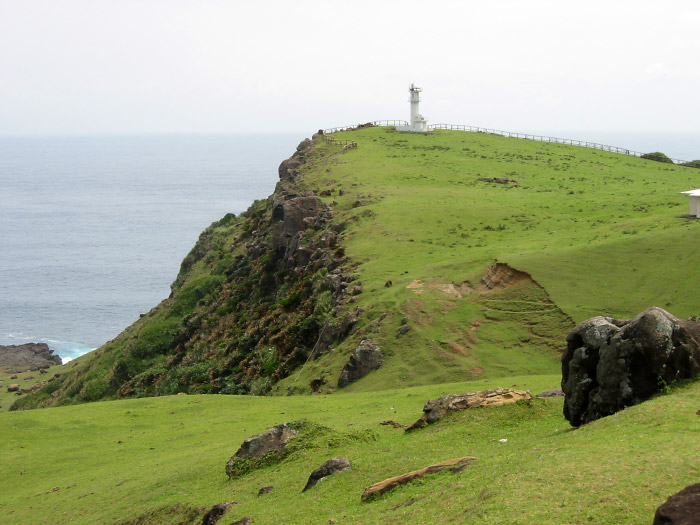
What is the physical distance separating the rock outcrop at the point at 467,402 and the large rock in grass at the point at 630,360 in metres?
2.98

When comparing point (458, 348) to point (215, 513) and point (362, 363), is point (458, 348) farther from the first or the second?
point (215, 513)

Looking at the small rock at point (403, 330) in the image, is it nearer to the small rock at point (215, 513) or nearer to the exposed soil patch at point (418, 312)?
the exposed soil patch at point (418, 312)

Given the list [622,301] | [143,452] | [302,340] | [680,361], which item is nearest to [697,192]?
[622,301]

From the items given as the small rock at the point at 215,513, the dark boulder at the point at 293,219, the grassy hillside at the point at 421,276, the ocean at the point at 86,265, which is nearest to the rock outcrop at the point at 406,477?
the small rock at the point at 215,513

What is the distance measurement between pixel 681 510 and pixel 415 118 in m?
94.2

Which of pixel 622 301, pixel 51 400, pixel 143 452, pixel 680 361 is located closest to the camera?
pixel 680 361

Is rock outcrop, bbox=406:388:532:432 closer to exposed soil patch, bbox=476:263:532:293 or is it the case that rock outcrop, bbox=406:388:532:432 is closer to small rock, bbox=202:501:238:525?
small rock, bbox=202:501:238:525

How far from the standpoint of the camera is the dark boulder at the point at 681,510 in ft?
31.7

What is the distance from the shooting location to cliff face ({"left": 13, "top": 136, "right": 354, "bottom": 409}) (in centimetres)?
4106

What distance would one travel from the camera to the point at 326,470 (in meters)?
18.3

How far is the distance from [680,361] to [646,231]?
25911 mm

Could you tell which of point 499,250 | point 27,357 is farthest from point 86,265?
point 499,250

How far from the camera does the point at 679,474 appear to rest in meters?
12.0

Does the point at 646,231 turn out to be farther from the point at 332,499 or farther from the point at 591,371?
the point at 332,499
